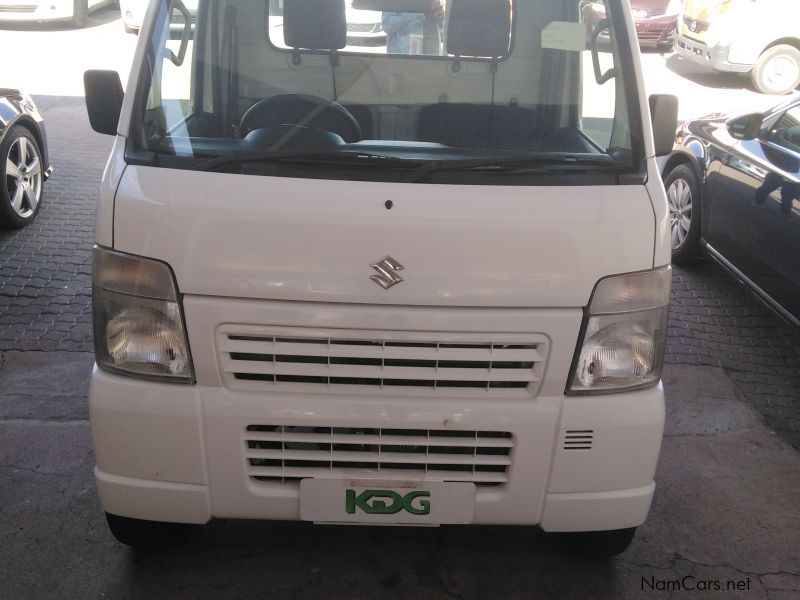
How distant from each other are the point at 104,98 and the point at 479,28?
146cm

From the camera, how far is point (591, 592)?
344 cm

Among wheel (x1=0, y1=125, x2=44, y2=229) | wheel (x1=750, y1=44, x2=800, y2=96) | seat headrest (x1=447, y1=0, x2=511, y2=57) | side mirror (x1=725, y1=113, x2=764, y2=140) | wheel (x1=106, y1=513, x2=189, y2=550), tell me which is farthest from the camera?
wheel (x1=750, y1=44, x2=800, y2=96)

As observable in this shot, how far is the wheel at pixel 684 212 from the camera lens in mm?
6910

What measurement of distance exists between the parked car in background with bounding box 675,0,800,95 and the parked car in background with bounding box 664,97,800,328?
8.26 meters

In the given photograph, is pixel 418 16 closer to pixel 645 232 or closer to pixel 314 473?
pixel 645 232

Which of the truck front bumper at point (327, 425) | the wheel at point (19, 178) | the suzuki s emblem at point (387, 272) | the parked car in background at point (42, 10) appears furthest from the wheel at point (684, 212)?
the parked car in background at point (42, 10)

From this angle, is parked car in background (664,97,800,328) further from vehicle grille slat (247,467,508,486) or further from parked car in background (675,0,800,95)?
parked car in background (675,0,800,95)

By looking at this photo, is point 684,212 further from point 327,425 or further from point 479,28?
point 327,425

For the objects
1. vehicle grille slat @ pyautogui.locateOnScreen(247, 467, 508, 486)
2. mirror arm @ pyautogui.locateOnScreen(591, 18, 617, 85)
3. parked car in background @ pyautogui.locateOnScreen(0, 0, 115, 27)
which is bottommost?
parked car in background @ pyautogui.locateOnScreen(0, 0, 115, 27)

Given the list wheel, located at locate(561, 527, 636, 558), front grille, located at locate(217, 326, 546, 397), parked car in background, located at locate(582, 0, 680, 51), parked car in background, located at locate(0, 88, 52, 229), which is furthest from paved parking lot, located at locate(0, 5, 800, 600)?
parked car in background, located at locate(582, 0, 680, 51)

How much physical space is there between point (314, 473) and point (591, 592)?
120cm

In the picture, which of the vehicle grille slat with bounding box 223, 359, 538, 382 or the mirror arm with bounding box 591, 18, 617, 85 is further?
the mirror arm with bounding box 591, 18, 617, 85

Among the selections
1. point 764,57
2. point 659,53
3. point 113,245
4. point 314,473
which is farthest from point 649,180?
point 659,53

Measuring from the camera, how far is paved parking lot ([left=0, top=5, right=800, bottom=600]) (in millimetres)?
3430
